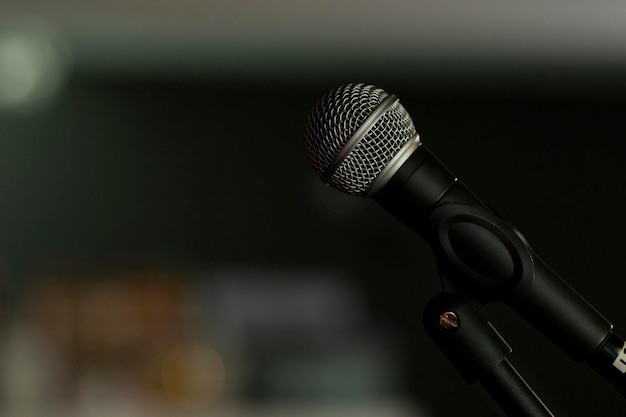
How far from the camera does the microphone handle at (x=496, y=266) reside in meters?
0.53

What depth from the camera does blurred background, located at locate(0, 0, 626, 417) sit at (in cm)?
328

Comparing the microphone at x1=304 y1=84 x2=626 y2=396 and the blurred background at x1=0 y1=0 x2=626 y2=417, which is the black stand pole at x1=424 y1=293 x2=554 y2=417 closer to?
the microphone at x1=304 y1=84 x2=626 y2=396

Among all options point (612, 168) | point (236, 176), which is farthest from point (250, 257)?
point (612, 168)

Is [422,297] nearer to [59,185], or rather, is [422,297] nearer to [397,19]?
→ [397,19]

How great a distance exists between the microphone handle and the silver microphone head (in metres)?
0.02

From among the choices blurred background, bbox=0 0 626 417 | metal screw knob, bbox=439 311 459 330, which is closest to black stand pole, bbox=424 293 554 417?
metal screw knob, bbox=439 311 459 330

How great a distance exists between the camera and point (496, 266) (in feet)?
1.73

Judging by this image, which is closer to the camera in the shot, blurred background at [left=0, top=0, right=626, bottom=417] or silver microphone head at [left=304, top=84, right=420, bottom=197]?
silver microphone head at [left=304, top=84, right=420, bottom=197]

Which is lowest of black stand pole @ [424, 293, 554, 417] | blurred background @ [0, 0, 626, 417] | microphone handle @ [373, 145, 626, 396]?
blurred background @ [0, 0, 626, 417]

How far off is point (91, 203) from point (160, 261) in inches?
14.5

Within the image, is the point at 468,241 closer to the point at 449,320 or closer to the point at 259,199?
the point at 449,320

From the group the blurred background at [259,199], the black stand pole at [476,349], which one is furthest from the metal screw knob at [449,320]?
the blurred background at [259,199]

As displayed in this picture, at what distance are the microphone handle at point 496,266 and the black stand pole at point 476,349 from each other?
0.02 meters

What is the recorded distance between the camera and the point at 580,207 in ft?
11.8
